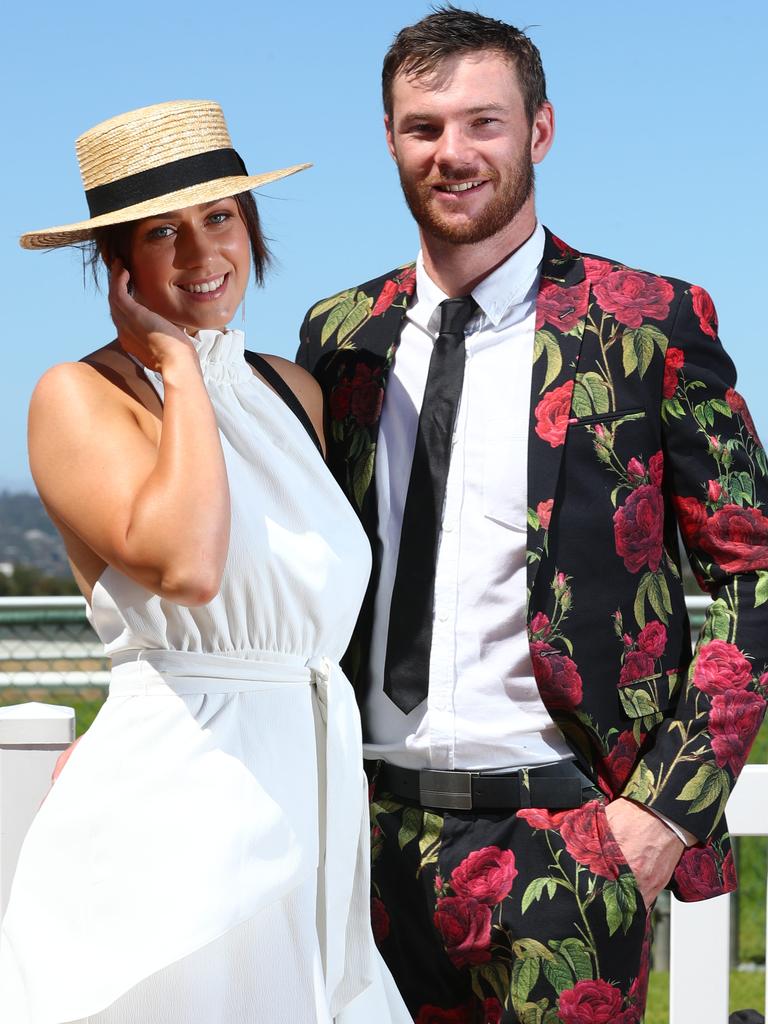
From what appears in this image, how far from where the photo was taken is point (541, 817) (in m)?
2.65

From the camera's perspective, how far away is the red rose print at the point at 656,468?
8.84 ft

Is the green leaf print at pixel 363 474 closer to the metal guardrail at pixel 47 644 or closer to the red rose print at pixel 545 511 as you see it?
the red rose print at pixel 545 511

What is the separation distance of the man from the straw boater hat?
43cm

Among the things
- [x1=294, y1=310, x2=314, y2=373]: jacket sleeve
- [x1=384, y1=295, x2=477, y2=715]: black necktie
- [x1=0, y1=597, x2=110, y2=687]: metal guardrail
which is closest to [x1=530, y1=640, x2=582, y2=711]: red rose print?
[x1=384, y1=295, x2=477, y2=715]: black necktie

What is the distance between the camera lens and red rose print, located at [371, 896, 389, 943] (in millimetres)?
2793

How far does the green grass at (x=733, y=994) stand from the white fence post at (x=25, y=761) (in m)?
3.87

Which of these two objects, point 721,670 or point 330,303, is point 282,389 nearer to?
point 330,303

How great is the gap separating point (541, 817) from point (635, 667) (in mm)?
337

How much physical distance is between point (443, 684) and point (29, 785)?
1034mm

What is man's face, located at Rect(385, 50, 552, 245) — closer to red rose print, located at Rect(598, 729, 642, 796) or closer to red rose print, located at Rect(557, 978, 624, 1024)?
red rose print, located at Rect(598, 729, 642, 796)

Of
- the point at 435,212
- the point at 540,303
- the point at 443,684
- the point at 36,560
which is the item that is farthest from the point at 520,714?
the point at 36,560

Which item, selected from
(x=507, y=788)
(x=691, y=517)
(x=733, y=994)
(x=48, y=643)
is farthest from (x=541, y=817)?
(x=733, y=994)

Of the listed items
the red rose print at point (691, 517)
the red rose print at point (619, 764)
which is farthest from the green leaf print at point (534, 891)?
the red rose print at point (691, 517)

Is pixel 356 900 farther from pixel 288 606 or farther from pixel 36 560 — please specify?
pixel 36 560
